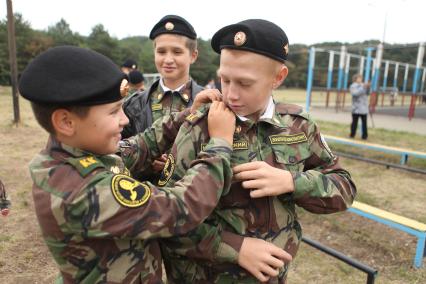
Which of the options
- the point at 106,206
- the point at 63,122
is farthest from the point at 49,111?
the point at 106,206

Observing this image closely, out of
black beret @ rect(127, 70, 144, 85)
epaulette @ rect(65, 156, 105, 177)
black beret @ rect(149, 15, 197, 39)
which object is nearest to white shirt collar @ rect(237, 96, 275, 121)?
epaulette @ rect(65, 156, 105, 177)

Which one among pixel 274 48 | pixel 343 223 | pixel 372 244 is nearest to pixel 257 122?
pixel 274 48

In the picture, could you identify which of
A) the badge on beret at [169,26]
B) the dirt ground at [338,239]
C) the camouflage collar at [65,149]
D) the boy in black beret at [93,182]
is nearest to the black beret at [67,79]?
the boy in black beret at [93,182]

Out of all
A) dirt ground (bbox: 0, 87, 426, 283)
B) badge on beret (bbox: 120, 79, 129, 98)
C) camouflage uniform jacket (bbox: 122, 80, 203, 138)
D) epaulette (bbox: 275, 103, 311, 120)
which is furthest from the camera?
dirt ground (bbox: 0, 87, 426, 283)

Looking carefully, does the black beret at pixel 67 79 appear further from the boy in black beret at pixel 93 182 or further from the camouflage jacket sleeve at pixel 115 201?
the camouflage jacket sleeve at pixel 115 201

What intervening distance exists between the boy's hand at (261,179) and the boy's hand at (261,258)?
204 mm

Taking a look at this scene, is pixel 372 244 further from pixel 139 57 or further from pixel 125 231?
pixel 139 57

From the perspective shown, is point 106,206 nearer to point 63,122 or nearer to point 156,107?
point 63,122

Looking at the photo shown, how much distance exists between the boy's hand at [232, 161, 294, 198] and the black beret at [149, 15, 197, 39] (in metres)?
1.61

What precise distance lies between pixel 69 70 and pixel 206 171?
49 centimetres

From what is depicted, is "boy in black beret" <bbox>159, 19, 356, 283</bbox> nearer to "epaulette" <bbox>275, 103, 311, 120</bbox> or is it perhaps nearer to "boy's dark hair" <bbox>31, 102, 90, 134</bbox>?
"epaulette" <bbox>275, 103, 311, 120</bbox>

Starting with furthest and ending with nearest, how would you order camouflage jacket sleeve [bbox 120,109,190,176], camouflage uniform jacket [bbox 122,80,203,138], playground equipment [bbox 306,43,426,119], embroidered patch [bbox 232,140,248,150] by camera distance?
playground equipment [bbox 306,43,426,119], camouflage uniform jacket [bbox 122,80,203,138], camouflage jacket sleeve [bbox 120,109,190,176], embroidered patch [bbox 232,140,248,150]

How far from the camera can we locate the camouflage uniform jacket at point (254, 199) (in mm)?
1333

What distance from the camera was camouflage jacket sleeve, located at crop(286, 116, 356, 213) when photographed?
4.41ft
